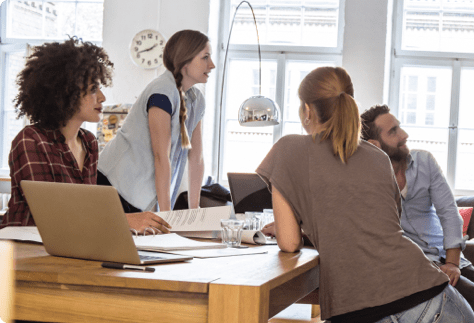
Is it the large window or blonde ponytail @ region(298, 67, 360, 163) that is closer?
blonde ponytail @ region(298, 67, 360, 163)

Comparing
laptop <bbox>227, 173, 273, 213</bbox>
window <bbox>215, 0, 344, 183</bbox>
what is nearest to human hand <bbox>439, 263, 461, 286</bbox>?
laptop <bbox>227, 173, 273, 213</bbox>

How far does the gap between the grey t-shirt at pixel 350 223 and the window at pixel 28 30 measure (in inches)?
210

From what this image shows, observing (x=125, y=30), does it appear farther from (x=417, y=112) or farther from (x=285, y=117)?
(x=417, y=112)

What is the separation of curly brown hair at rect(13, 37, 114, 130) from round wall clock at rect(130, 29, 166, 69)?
3.55 metres

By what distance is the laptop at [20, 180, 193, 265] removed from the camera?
39.6 inches

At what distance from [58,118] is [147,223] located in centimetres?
53

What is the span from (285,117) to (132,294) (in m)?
5.06

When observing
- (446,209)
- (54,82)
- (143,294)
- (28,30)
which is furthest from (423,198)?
(28,30)

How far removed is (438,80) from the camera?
5652mm

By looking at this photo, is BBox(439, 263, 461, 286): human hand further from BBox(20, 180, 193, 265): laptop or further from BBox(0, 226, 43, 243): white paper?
BBox(0, 226, 43, 243): white paper

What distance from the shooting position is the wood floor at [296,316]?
333cm

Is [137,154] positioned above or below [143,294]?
above

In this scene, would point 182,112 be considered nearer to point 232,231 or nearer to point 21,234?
point 232,231

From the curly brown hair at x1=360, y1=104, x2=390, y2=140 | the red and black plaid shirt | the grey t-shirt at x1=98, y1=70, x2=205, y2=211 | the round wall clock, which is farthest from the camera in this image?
the round wall clock
